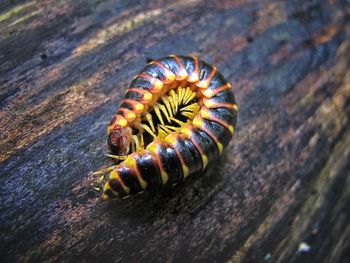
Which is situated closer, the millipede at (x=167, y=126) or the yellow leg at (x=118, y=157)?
the millipede at (x=167, y=126)

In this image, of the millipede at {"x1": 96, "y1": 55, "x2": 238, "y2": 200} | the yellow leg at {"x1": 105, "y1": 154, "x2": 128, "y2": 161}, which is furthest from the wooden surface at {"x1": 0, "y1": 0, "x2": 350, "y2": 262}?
the millipede at {"x1": 96, "y1": 55, "x2": 238, "y2": 200}

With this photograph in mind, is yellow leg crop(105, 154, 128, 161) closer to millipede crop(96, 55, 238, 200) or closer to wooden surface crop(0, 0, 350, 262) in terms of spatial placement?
millipede crop(96, 55, 238, 200)

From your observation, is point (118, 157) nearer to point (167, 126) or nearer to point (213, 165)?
point (167, 126)

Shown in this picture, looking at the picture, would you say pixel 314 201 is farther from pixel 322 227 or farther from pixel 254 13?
pixel 254 13

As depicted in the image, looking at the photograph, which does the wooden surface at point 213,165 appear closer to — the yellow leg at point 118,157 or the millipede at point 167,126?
the yellow leg at point 118,157

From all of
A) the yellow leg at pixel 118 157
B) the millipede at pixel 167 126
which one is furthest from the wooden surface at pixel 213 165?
the millipede at pixel 167 126

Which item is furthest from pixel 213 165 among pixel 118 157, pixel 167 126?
pixel 118 157
